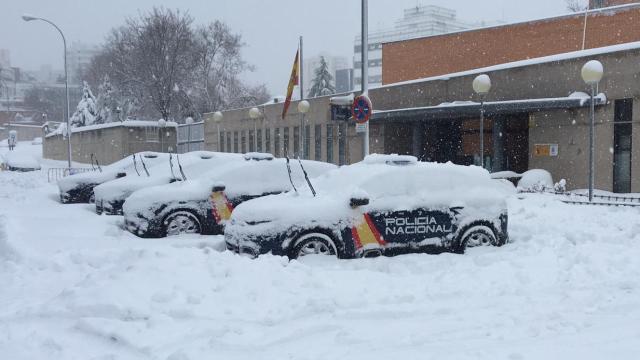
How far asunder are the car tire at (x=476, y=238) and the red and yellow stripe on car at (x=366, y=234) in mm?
1186

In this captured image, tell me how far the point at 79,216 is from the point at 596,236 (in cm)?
1056

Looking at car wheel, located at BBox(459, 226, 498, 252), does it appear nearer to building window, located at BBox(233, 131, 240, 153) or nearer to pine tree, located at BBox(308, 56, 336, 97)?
building window, located at BBox(233, 131, 240, 153)

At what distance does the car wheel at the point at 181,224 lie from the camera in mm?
10992

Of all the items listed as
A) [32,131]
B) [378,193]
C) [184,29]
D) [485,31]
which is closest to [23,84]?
[32,131]

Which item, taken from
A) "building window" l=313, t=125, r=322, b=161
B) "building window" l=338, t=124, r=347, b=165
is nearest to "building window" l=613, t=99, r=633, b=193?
"building window" l=338, t=124, r=347, b=165

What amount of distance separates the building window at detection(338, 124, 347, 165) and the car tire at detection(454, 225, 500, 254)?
20882 millimetres

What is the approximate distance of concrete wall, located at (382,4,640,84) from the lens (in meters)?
25.7

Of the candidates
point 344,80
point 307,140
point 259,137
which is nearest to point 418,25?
point 344,80

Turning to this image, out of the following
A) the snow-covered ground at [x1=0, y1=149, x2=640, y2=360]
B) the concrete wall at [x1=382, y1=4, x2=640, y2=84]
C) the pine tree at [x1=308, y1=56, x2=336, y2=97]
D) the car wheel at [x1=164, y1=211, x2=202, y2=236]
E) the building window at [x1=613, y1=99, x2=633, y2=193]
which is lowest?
the snow-covered ground at [x1=0, y1=149, x2=640, y2=360]

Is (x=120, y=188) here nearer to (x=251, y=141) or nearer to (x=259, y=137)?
(x=259, y=137)

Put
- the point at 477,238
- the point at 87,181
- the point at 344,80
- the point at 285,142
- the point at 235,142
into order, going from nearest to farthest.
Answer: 1. the point at 477,238
2. the point at 87,181
3. the point at 285,142
4. the point at 235,142
5. the point at 344,80

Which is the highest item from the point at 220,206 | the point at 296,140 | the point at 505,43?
the point at 505,43

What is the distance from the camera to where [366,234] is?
823 cm

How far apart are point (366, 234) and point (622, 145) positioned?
13.2 metres
